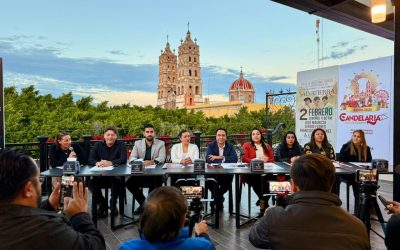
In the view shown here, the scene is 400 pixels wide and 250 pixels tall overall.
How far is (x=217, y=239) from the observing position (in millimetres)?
3395

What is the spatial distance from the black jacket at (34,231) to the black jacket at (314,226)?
30.2 inches

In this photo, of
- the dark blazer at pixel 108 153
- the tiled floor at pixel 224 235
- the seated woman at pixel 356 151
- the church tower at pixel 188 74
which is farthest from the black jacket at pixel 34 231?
the church tower at pixel 188 74

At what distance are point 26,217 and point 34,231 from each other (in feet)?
0.20

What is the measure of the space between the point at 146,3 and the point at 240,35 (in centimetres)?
519

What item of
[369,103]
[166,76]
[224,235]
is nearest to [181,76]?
[166,76]

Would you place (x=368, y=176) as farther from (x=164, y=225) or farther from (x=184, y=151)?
(x=164, y=225)

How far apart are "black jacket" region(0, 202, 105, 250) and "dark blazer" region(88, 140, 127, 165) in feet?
10.4

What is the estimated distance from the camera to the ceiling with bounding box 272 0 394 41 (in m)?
4.24

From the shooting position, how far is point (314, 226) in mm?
1319

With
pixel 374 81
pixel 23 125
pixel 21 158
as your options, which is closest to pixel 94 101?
pixel 23 125

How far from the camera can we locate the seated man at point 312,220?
1302 mm

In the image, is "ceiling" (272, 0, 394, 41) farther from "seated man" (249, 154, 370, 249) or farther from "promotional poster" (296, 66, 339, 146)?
"seated man" (249, 154, 370, 249)

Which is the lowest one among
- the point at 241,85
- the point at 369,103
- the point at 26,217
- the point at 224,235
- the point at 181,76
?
the point at 224,235

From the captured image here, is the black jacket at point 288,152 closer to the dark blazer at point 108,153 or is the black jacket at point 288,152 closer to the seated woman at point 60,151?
the dark blazer at point 108,153
